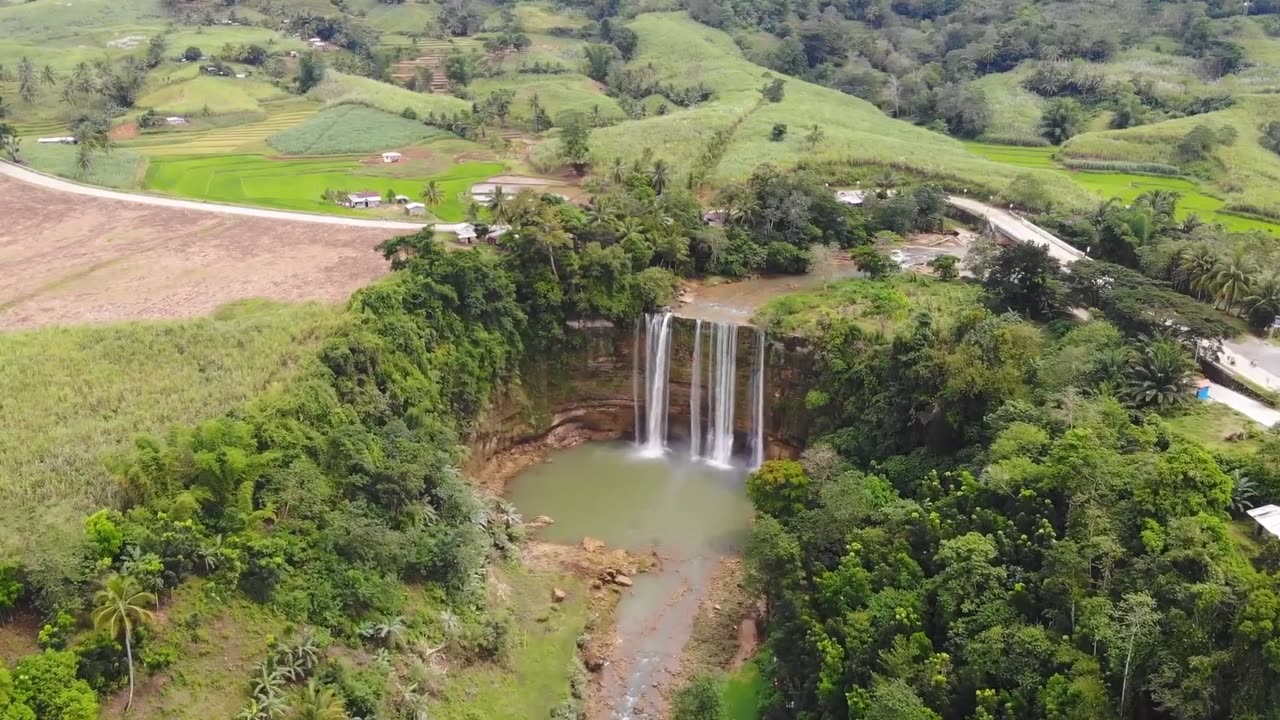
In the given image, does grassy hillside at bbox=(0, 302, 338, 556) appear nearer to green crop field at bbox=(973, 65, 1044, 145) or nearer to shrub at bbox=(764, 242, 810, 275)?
shrub at bbox=(764, 242, 810, 275)

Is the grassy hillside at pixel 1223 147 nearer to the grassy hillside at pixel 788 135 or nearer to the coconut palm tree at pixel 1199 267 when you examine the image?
the grassy hillside at pixel 788 135

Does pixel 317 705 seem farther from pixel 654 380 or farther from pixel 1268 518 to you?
pixel 1268 518

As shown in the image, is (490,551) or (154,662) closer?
(154,662)

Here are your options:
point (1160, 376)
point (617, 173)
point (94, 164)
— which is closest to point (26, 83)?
point (94, 164)

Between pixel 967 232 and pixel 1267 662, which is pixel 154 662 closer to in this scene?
pixel 1267 662

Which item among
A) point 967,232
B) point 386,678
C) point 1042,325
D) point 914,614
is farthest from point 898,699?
point 967,232
